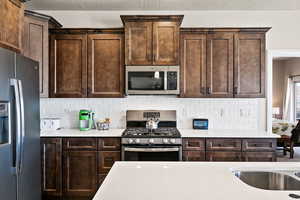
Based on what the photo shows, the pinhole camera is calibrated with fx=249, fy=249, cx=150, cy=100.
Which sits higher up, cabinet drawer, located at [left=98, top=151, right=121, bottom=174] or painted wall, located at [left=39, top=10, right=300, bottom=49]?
painted wall, located at [left=39, top=10, right=300, bottom=49]

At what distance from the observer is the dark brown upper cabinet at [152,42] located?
133 inches

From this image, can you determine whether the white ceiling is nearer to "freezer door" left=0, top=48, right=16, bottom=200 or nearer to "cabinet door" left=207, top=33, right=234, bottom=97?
"cabinet door" left=207, top=33, right=234, bottom=97

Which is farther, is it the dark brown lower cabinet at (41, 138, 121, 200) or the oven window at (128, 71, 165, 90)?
the oven window at (128, 71, 165, 90)

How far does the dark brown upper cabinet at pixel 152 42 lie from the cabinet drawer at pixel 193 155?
1197 millimetres

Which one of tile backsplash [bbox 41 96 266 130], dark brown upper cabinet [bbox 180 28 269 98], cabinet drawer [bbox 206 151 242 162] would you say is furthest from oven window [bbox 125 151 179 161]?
dark brown upper cabinet [bbox 180 28 269 98]

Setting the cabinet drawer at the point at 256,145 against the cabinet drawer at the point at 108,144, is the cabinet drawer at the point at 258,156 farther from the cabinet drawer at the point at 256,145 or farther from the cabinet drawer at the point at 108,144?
the cabinet drawer at the point at 108,144

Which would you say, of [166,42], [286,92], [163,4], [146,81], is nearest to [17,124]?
[146,81]

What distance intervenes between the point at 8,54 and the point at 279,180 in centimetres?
229

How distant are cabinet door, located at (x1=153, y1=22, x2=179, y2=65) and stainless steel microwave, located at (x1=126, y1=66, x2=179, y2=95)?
0.11m

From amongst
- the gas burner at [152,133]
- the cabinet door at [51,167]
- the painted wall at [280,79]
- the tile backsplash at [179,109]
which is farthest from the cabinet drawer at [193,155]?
the painted wall at [280,79]

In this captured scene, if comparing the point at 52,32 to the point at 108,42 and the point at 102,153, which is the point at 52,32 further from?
the point at 102,153

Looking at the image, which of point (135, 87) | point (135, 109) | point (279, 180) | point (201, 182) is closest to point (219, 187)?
point (201, 182)

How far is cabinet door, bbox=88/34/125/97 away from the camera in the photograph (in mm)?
3479

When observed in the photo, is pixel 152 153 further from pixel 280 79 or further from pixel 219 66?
pixel 280 79
